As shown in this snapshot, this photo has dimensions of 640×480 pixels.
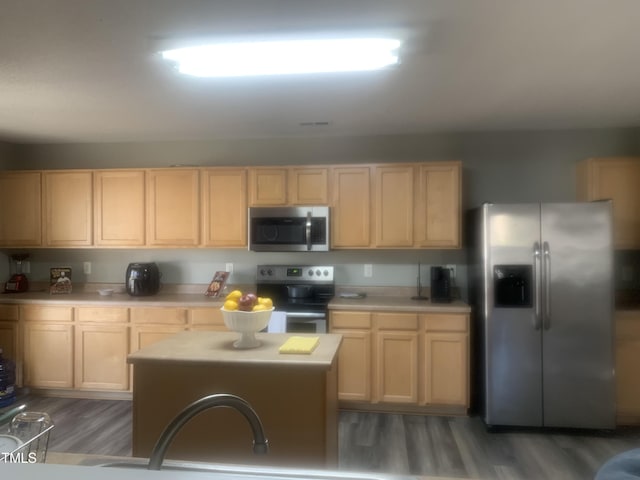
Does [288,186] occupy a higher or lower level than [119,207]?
higher

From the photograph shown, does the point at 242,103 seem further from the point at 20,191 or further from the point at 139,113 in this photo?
the point at 20,191

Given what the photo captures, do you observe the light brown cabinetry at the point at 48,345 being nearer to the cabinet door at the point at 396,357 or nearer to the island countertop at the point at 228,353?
the island countertop at the point at 228,353

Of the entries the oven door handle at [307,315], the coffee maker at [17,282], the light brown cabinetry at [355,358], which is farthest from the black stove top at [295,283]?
the coffee maker at [17,282]

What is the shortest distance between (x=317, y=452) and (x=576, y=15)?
2193 mm

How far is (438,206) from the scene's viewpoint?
12.5ft

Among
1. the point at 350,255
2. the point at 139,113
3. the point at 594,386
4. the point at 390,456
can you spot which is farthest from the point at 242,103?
the point at 594,386

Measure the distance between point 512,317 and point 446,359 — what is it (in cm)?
63

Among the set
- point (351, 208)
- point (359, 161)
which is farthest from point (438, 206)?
point (359, 161)

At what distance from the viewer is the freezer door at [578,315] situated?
3221 millimetres

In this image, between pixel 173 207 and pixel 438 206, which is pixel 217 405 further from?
pixel 173 207

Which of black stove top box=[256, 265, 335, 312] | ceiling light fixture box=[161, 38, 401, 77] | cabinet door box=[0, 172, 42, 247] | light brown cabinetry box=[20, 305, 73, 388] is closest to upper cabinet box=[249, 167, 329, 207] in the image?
black stove top box=[256, 265, 335, 312]

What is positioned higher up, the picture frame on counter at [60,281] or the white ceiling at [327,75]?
the white ceiling at [327,75]

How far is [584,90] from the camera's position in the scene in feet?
9.33

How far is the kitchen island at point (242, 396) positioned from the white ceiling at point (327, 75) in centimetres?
148
